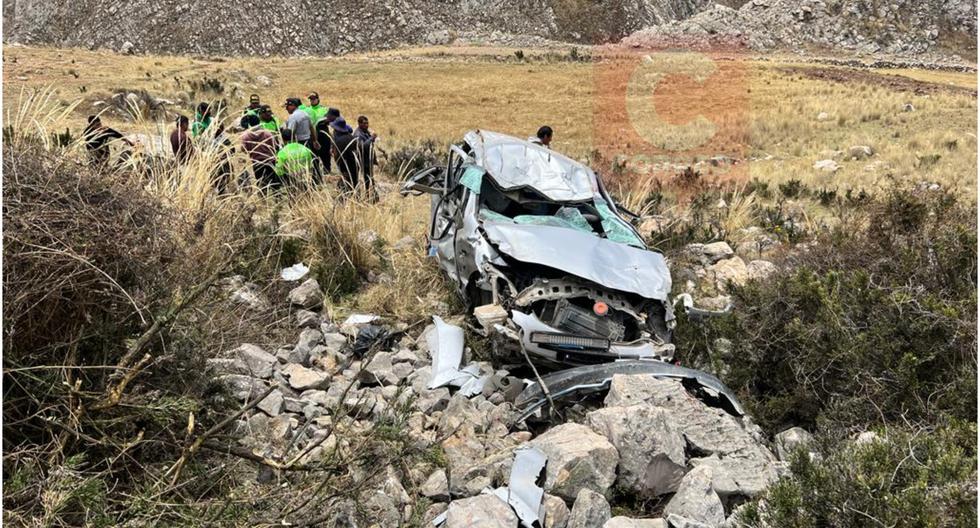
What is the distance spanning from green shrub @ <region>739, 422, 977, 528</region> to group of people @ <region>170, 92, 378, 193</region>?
5622 mm

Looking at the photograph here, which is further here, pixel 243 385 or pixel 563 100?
pixel 563 100

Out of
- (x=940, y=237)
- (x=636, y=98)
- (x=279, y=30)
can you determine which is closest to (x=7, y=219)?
(x=940, y=237)

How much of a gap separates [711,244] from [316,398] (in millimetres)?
5438

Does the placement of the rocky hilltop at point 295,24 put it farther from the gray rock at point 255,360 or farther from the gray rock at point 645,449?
the gray rock at point 645,449

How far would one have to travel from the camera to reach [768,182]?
1359 cm

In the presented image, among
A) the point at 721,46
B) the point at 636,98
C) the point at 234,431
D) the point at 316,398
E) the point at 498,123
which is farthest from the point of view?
the point at 721,46

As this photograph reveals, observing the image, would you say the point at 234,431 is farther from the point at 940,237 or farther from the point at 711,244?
the point at 711,244

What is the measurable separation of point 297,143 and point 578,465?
610 centimetres

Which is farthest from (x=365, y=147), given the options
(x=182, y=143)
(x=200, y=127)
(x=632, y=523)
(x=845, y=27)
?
(x=845, y=27)

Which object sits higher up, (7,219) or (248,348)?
(7,219)

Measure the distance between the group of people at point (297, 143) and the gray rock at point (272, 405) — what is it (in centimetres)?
324

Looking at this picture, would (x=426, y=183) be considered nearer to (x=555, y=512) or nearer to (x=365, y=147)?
(x=365, y=147)

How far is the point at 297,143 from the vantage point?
8289mm

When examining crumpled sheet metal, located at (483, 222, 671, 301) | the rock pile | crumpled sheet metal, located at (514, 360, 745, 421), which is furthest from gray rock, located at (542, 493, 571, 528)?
crumpled sheet metal, located at (483, 222, 671, 301)
